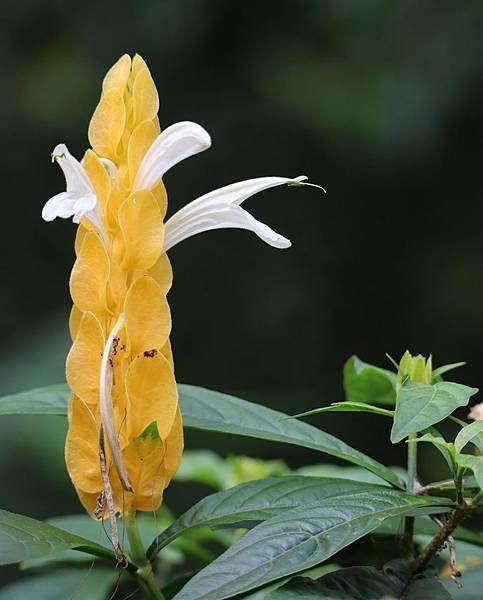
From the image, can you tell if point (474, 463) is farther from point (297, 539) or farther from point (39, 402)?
point (39, 402)

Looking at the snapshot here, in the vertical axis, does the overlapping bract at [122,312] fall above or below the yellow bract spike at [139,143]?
below

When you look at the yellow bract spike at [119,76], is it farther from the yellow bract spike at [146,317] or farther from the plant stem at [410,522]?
the plant stem at [410,522]

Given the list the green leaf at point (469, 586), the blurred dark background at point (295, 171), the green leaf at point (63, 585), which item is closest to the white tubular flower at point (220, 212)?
the green leaf at point (469, 586)

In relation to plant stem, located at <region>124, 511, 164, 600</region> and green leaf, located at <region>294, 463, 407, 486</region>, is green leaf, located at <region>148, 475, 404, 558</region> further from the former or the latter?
green leaf, located at <region>294, 463, 407, 486</region>

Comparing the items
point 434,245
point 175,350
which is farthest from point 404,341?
point 175,350

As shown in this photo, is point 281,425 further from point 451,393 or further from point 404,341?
point 404,341

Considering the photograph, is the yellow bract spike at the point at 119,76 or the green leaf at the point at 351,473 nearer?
the yellow bract spike at the point at 119,76
